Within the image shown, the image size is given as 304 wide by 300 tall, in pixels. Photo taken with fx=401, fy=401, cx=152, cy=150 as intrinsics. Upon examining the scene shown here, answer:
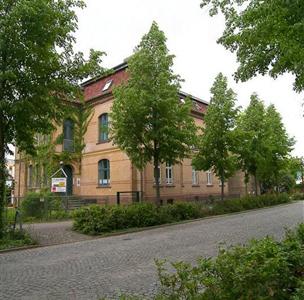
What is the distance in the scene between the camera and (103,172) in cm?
3197

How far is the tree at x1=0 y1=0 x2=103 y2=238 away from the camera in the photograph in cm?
1320

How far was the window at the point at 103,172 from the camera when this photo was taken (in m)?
31.7

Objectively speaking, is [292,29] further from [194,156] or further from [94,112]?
→ [94,112]

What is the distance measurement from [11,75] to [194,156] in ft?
50.8

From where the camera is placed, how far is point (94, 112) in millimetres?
32656

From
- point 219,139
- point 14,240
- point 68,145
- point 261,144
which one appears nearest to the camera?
point 14,240

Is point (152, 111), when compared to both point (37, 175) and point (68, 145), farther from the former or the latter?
point (37, 175)

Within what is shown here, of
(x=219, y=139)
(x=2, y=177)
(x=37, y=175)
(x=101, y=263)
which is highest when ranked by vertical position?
(x=219, y=139)

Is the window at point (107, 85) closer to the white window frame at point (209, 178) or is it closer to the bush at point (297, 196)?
the white window frame at point (209, 178)

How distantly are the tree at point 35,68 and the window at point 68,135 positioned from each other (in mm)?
17955

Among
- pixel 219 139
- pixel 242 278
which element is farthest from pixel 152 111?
pixel 242 278

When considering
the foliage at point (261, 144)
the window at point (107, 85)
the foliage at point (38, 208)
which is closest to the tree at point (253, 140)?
the foliage at point (261, 144)

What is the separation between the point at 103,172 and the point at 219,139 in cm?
1084

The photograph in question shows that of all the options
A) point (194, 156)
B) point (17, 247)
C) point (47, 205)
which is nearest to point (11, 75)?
point (17, 247)
